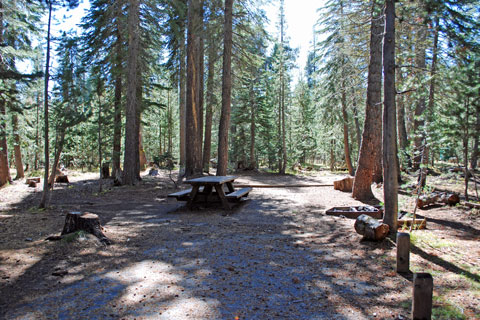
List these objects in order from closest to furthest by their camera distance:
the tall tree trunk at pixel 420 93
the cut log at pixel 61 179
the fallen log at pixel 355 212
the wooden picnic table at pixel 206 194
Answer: the tall tree trunk at pixel 420 93, the fallen log at pixel 355 212, the wooden picnic table at pixel 206 194, the cut log at pixel 61 179

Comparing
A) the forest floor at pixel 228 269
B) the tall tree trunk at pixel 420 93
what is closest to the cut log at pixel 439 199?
the forest floor at pixel 228 269

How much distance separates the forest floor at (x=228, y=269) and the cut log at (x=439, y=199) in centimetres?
104

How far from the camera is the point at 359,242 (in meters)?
5.82

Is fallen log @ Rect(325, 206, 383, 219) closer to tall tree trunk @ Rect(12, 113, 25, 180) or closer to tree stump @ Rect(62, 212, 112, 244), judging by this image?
tree stump @ Rect(62, 212, 112, 244)

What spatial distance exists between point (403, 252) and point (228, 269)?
245 cm

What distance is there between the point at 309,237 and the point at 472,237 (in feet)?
11.2

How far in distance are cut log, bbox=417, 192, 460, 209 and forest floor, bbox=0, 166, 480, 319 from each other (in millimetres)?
1041

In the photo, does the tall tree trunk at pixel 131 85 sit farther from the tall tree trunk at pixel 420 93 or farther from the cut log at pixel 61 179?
the tall tree trunk at pixel 420 93

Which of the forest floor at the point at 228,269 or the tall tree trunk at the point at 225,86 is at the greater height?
the tall tree trunk at the point at 225,86

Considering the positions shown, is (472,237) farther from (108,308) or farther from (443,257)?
(108,308)

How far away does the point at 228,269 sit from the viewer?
440cm

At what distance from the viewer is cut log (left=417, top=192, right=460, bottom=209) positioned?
930 centimetres

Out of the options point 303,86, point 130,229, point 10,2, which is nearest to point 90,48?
point 10,2

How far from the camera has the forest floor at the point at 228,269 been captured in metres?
3.26
